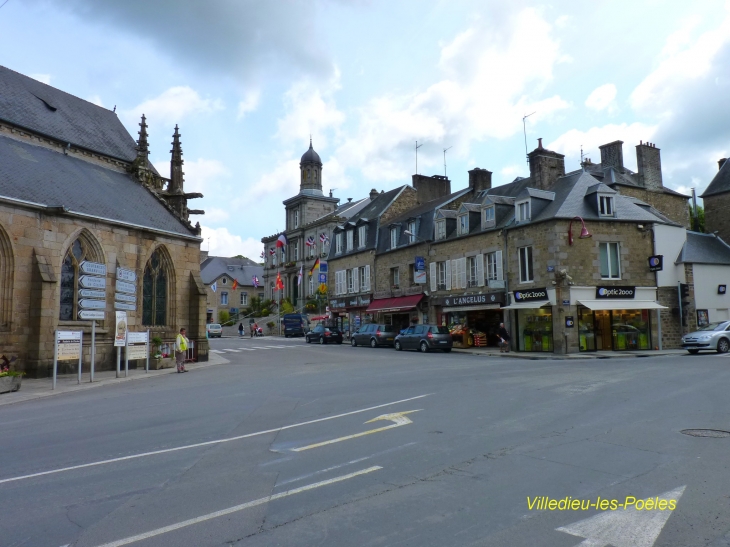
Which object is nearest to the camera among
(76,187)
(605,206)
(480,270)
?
(76,187)

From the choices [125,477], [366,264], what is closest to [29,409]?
[125,477]

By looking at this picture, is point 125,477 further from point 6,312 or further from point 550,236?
point 550,236

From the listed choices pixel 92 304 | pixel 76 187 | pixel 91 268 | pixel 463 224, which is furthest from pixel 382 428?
pixel 463 224

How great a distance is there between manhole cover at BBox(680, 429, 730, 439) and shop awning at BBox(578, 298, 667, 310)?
18215mm

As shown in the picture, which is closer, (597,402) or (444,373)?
(597,402)

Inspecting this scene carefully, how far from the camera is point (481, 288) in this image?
2909 cm

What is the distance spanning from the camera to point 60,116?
25.2m

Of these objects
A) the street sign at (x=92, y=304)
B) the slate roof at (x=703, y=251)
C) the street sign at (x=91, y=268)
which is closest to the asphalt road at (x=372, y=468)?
the street sign at (x=92, y=304)

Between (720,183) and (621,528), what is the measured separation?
129 feet

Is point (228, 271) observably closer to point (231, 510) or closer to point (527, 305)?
point (527, 305)

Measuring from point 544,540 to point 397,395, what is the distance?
7.09 meters

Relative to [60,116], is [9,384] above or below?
below

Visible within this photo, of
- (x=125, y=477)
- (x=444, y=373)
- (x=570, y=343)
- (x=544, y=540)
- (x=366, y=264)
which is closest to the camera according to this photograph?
(x=544, y=540)

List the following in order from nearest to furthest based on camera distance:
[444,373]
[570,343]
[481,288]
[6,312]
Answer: [444,373]
[6,312]
[570,343]
[481,288]
